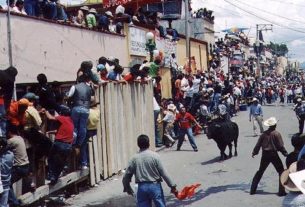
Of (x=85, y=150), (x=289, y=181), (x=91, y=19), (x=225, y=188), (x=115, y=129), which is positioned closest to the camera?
(x=289, y=181)

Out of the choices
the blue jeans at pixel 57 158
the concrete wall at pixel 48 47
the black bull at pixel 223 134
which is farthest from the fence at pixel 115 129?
the black bull at pixel 223 134

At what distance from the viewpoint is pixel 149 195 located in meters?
8.04

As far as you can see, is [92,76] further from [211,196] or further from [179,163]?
[179,163]

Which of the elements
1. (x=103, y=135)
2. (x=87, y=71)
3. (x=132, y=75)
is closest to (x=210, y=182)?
(x=103, y=135)

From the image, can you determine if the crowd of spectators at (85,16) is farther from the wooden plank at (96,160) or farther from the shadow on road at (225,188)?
the shadow on road at (225,188)

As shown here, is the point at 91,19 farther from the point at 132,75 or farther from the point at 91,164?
the point at 91,164

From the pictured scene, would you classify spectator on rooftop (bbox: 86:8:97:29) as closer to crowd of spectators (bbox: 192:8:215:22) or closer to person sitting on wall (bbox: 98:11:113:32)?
person sitting on wall (bbox: 98:11:113:32)

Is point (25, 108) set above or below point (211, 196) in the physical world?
above

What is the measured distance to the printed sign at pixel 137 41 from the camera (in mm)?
22047

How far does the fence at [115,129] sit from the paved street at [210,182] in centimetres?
42

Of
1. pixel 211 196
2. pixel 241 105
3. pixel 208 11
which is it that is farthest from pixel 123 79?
pixel 208 11

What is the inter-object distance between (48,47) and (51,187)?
17.5 feet

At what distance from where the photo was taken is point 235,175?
535 inches

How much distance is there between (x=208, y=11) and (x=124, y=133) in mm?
36909
